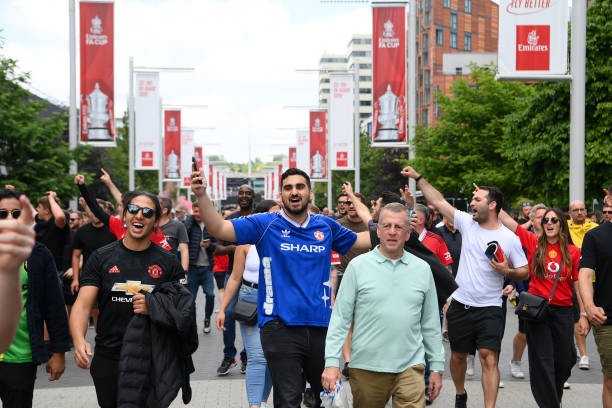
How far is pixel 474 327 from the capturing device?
826cm

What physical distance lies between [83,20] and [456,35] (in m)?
77.0

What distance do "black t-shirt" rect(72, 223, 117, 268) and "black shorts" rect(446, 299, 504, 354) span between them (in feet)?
16.6

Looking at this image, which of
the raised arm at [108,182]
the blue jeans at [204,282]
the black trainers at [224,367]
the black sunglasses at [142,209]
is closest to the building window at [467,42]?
the blue jeans at [204,282]

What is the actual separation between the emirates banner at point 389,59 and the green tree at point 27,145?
7.70 m

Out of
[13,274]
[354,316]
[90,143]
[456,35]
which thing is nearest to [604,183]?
[90,143]

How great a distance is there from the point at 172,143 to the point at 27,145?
23.7m

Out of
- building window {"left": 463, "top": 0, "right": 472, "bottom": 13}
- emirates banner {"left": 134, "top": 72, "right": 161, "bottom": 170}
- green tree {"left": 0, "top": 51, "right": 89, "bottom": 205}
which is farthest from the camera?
building window {"left": 463, "top": 0, "right": 472, "bottom": 13}

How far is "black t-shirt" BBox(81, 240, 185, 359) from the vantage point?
584cm

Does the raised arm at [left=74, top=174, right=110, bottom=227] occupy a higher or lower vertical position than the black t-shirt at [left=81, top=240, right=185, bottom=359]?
higher

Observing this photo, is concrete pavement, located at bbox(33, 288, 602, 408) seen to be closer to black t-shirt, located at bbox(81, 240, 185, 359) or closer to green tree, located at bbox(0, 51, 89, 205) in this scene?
black t-shirt, located at bbox(81, 240, 185, 359)

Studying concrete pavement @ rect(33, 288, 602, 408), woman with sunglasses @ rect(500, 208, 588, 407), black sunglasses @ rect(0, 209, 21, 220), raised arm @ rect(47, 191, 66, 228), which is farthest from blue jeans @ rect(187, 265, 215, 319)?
black sunglasses @ rect(0, 209, 21, 220)

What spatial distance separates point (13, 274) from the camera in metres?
2.28

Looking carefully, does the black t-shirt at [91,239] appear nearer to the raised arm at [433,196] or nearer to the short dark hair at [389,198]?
the short dark hair at [389,198]

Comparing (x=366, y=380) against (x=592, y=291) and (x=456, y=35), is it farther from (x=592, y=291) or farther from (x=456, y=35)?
(x=456, y=35)
